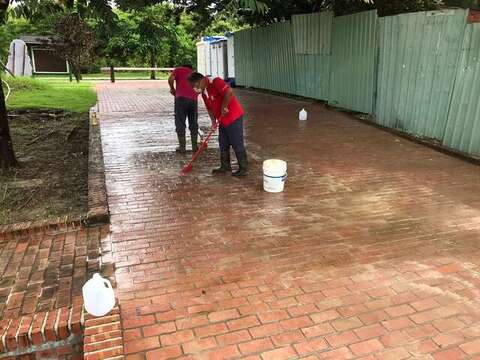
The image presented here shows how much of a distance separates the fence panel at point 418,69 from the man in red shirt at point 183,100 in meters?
4.11

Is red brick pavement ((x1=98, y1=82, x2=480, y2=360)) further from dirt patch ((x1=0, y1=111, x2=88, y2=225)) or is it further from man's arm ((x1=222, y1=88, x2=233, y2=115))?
man's arm ((x1=222, y1=88, x2=233, y2=115))

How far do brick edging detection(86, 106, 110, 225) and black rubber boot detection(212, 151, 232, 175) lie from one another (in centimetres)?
157

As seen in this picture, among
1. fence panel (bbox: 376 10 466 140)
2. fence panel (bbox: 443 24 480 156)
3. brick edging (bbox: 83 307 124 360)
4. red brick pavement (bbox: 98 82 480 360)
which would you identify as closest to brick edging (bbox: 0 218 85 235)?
red brick pavement (bbox: 98 82 480 360)

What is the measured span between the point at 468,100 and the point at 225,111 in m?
3.96

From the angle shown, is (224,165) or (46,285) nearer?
(46,285)

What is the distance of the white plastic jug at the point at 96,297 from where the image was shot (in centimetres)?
280

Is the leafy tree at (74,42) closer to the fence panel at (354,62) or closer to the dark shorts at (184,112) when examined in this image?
the fence panel at (354,62)

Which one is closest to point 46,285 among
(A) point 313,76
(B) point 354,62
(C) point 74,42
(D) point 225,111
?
(D) point 225,111

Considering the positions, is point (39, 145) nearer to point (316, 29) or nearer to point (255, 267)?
point (255, 267)

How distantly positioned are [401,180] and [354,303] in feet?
10.5

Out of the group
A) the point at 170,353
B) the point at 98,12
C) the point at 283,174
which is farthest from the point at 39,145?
the point at 170,353

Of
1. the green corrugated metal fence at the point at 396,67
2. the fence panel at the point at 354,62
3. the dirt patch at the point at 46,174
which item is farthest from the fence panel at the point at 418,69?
the dirt patch at the point at 46,174

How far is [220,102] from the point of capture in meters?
5.71

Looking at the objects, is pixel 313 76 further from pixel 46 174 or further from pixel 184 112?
pixel 46 174
